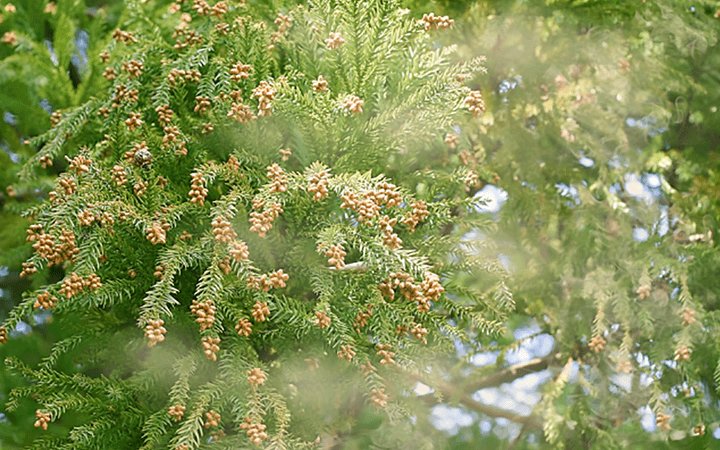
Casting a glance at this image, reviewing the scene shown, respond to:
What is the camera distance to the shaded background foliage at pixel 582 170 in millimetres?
1490

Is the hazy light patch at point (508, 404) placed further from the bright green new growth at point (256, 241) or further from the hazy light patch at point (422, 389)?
the bright green new growth at point (256, 241)

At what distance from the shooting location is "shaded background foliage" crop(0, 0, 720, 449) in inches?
58.7

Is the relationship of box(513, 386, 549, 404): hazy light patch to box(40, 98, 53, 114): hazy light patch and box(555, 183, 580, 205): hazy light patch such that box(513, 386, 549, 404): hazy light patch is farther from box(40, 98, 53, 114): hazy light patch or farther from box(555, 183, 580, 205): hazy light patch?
box(40, 98, 53, 114): hazy light patch

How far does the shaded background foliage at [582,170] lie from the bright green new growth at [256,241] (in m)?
0.41

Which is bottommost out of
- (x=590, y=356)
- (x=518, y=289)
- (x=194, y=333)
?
(x=590, y=356)

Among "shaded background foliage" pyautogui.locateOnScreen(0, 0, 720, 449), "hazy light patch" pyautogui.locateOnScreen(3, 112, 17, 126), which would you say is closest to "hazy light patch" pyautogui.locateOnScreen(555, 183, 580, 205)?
"shaded background foliage" pyautogui.locateOnScreen(0, 0, 720, 449)

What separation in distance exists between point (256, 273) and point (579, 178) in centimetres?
110

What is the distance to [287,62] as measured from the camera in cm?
113

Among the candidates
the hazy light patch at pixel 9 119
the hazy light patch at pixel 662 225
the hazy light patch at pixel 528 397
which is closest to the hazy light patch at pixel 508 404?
the hazy light patch at pixel 528 397

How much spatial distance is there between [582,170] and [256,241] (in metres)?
1.08

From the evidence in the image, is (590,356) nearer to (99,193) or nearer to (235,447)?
(235,447)

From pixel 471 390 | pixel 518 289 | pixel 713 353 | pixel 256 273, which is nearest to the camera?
pixel 256 273

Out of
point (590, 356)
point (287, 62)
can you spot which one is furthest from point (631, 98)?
point (287, 62)

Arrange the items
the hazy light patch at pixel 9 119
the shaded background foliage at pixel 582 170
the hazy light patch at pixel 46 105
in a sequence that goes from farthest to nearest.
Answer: the hazy light patch at pixel 9 119
the hazy light patch at pixel 46 105
the shaded background foliage at pixel 582 170
